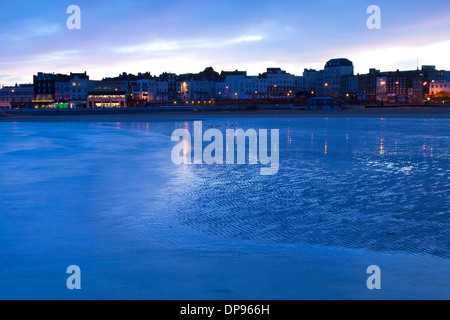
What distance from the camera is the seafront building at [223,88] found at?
118 meters

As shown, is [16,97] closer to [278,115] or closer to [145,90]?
[145,90]

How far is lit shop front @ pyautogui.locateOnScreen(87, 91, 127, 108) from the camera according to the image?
370 ft

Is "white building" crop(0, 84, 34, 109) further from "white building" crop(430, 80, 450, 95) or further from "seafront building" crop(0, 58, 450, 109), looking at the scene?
"white building" crop(430, 80, 450, 95)

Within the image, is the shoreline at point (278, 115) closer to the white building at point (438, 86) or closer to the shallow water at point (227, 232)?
the shallow water at point (227, 232)

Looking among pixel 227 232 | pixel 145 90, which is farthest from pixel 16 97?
pixel 227 232

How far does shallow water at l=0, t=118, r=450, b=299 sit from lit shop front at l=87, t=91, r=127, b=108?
105 metres

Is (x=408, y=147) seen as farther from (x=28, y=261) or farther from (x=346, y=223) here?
(x=28, y=261)

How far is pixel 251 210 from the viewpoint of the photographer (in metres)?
7.68

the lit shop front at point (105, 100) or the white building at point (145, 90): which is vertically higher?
the white building at point (145, 90)

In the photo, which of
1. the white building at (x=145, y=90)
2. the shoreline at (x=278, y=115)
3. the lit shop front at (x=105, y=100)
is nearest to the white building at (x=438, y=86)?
the shoreline at (x=278, y=115)

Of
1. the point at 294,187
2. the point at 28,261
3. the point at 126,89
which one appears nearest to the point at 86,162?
the point at 294,187

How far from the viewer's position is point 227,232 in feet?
20.9

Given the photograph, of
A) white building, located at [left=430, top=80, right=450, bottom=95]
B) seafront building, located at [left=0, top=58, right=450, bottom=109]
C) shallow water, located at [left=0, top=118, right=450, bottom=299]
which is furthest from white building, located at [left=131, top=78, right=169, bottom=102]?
shallow water, located at [left=0, top=118, right=450, bottom=299]
